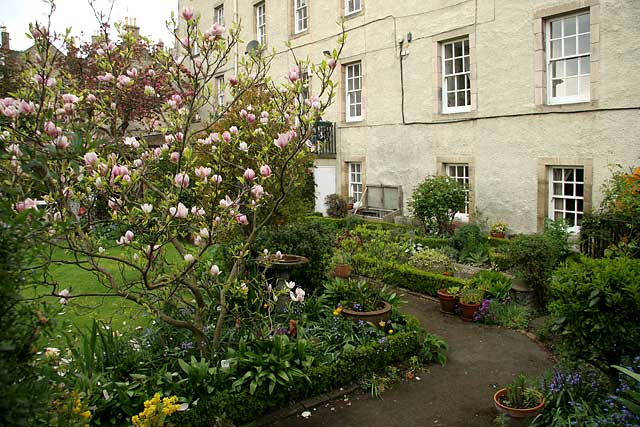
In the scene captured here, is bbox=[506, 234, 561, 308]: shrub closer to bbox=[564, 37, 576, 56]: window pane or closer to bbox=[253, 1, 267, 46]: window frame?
bbox=[564, 37, 576, 56]: window pane

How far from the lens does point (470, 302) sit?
27.8 feet

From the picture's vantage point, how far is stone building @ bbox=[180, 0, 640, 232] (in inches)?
417

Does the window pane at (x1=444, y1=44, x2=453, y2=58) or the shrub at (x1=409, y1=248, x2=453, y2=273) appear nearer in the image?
the shrub at (x1=409, y1=248, x2=453, y2=273)

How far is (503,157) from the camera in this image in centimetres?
1263

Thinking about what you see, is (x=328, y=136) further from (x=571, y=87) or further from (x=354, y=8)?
(x=571, y=87)

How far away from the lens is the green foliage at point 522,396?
5.21 meters

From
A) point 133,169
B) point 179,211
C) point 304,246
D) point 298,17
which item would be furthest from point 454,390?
point 298,17

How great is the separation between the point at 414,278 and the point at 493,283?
5.22 feet

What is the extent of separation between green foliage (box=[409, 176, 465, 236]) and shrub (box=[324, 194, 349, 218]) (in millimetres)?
4169

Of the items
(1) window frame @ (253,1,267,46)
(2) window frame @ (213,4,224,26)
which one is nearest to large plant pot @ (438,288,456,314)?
(1) window frame @ (253,1,267,46)

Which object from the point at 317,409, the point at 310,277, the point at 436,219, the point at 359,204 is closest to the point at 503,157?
the point at 436,219

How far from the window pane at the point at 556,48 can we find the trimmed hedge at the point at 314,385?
7810mm

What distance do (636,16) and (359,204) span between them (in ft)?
29.7

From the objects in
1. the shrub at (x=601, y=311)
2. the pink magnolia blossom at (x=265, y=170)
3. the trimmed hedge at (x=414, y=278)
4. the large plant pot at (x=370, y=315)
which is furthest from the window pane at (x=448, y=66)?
the pink magnolia blossom at (x=265, y=170)
